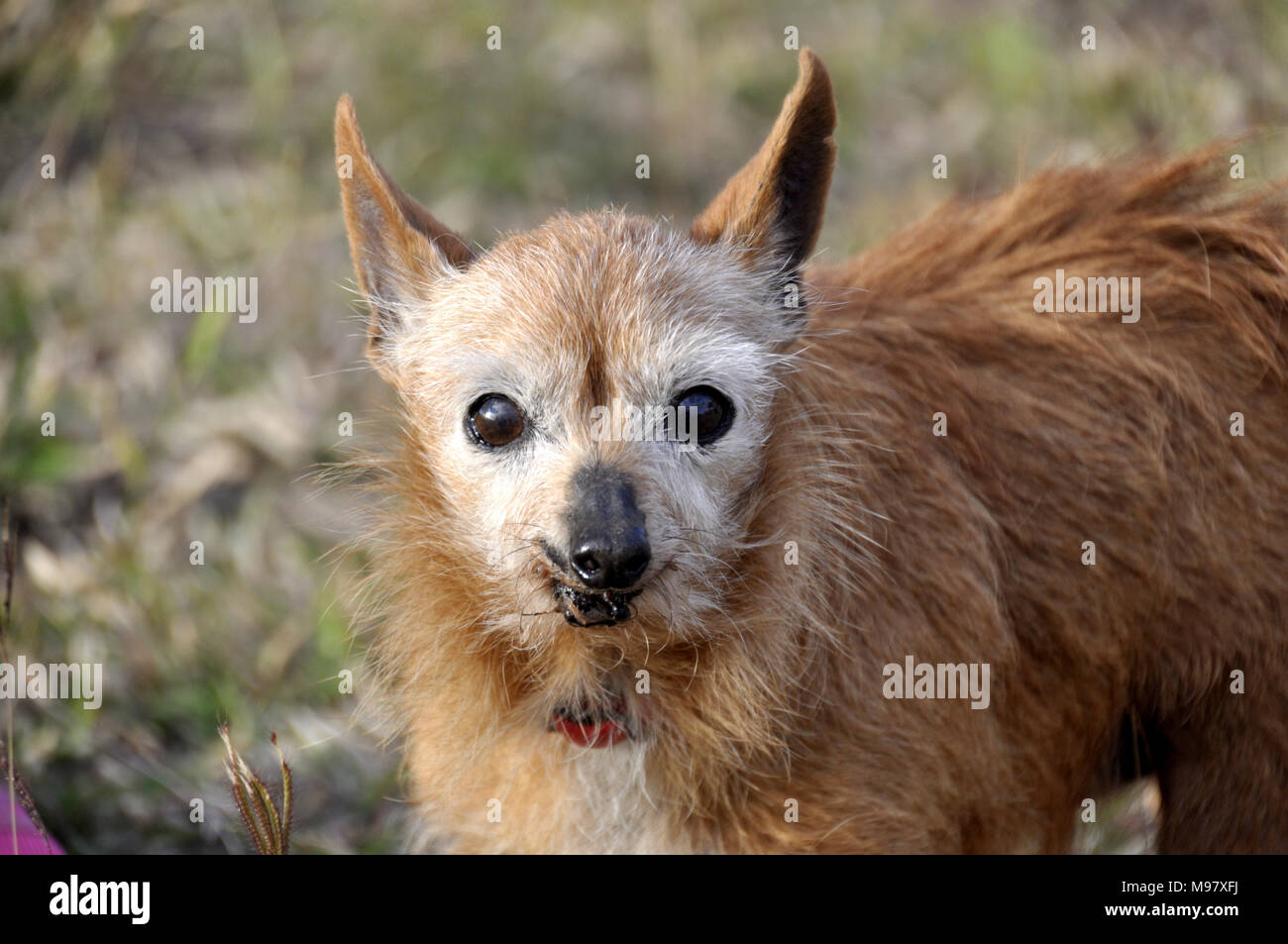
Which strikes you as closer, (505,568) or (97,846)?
(505,568)

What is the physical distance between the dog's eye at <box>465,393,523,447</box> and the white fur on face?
0.02 m

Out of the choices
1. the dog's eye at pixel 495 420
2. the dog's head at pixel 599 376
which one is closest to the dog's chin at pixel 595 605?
the dog's head at pixel 599 376

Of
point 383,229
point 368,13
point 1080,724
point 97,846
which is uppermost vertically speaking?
point 368,13

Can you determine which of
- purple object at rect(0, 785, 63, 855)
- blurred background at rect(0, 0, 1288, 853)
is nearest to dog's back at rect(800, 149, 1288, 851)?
blurred background at rect(0, 0, 1288, 853)

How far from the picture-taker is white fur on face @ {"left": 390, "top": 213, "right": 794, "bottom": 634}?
3326 millimetres

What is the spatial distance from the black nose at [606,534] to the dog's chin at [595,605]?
0.09 meters

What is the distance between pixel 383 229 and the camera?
3754 mm

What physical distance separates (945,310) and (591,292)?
49.5 inches

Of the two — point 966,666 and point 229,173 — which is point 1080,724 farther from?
point 229,173

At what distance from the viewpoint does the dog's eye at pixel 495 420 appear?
3436 millimetres

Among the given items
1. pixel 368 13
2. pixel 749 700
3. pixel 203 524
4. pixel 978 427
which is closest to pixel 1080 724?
pixel 978 427

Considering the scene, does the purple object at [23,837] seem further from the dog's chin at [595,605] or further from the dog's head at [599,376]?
the dog's chin at [595,605]

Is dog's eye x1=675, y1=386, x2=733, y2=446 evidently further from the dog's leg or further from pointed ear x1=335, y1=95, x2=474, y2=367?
the dog's leg

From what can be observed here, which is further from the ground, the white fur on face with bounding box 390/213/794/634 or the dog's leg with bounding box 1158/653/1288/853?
the white fur on face with bounding box 390/213/794/634
